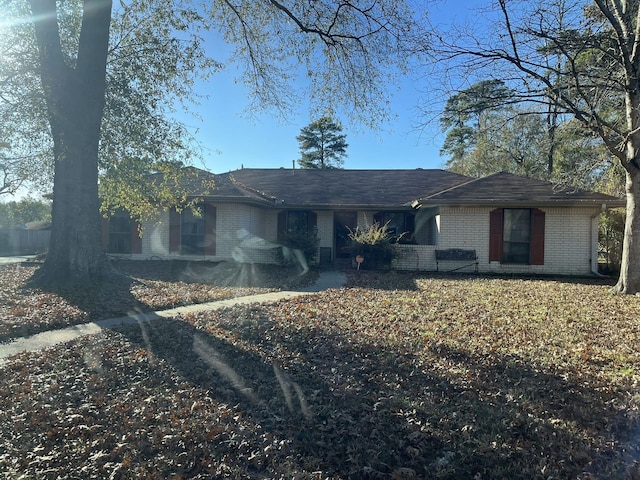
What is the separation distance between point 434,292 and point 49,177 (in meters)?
13.1

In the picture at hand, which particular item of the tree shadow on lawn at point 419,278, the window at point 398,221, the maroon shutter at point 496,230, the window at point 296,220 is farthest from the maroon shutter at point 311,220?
the maroon shutter at point 496,230

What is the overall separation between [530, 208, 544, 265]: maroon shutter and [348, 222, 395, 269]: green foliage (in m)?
5.04

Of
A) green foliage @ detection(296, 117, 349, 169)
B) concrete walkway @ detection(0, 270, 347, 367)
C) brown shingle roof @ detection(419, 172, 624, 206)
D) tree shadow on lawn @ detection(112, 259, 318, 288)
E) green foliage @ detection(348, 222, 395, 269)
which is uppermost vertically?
green foliage @ detection(296, 117, 349, 169)

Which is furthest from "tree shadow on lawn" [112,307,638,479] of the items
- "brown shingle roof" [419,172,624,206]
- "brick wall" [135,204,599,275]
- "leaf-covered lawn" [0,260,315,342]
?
"brick wall" [135,204,599,275]

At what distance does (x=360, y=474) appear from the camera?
2611 mm

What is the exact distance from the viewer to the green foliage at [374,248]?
1454 centimetres

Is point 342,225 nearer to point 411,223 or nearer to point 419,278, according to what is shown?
point 411,223

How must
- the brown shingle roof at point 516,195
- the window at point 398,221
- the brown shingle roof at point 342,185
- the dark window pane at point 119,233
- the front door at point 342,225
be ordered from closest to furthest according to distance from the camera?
the brown shingle roof at point 516,195
the dark window pane at point 119,233
the brown shingle roof at point 342,185
the window at point 398,221
the front door at point 342,225

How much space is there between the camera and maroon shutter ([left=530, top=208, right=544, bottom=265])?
1416 cm

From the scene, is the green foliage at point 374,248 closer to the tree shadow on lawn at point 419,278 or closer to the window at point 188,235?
the tree shadow on lawn at point 419,278

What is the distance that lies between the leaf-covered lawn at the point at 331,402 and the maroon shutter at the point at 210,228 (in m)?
9.17

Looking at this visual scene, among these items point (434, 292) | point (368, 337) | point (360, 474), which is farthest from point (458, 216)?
point (360, 474)

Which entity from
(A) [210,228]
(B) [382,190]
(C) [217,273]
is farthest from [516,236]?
(A) [210,228]

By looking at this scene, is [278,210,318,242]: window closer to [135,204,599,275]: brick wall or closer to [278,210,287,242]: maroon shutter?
[278,210,287,242]: maroon shutter
